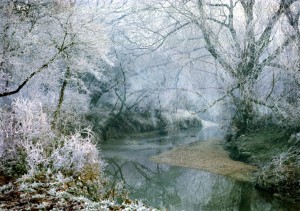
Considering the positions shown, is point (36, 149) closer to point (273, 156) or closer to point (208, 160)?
point (273, 156)

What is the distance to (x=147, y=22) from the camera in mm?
20312

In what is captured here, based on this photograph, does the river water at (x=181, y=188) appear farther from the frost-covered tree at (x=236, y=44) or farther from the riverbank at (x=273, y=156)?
the frost-covered tree at (x=236, y=44)

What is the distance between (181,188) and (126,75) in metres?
14.6

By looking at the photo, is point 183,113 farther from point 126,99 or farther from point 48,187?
point 48,187

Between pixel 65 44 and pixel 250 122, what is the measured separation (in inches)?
451

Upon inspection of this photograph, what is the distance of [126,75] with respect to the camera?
86.9 feet

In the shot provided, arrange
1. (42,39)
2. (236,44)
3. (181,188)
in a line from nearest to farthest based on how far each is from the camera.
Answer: (42,39) < (181,188) < (236,44)

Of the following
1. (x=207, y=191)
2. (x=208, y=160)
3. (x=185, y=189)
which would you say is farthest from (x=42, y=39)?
(x=208, y=160)

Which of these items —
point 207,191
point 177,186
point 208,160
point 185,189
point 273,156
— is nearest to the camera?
point 207,191

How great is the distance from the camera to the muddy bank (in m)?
15.1

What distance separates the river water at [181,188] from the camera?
11.2 metres

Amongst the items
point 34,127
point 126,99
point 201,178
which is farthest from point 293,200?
point 126,99

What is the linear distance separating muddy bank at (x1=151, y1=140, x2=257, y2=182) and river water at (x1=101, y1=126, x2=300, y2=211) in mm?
609

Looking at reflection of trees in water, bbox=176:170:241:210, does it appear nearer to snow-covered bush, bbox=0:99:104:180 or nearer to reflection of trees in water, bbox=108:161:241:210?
reflection of trees in water, bbox=108:161:241:210
